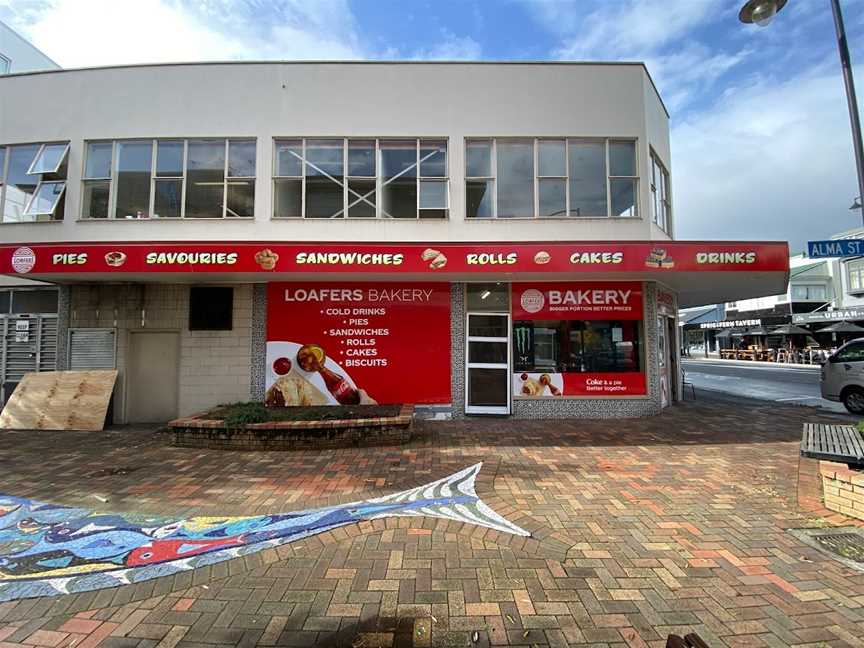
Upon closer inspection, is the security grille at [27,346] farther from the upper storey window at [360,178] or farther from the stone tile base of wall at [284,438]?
the upper storey window at [360,178]

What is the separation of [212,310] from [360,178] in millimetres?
4492

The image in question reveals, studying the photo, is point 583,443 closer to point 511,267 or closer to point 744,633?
point 511,267

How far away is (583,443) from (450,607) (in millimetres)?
4939

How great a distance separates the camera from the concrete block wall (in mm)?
9117

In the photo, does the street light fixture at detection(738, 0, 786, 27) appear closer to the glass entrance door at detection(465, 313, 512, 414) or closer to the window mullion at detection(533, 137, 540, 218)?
the window mullion at detection(533, 137, 540, 218)

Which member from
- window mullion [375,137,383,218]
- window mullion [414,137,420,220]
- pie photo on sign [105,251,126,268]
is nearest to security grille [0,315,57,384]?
pie photo on sign [105,251,126,268]

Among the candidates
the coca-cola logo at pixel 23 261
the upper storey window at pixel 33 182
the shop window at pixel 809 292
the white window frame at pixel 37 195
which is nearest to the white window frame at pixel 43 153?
the upper storey window at pixel 33 182

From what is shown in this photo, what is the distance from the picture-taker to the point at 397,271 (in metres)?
7.73

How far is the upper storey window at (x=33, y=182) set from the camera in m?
9.87

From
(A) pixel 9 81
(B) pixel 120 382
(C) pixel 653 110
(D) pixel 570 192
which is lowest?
(B) pixel 120 382

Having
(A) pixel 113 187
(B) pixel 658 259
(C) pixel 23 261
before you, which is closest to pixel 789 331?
(B) pixel 658 259

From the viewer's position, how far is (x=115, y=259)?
7680mm

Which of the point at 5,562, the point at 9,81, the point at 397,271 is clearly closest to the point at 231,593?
the point at 5,562

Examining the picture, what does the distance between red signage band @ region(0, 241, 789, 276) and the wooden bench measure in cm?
330
